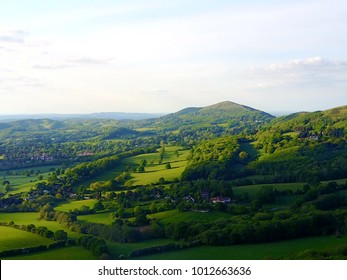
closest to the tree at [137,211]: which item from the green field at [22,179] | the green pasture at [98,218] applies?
the green pasture at [98,218]

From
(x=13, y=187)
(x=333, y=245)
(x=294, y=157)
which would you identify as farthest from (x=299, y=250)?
(x=13, y=187)

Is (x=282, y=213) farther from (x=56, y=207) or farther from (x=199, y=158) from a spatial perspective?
(x=199, y=158)

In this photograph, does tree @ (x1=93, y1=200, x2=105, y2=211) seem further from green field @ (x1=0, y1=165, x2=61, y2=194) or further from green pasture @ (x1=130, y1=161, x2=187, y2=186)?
green field @ (x1=0, y1=165, x2=61, y2=194)

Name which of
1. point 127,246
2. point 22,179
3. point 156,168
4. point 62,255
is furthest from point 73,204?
point 22,179

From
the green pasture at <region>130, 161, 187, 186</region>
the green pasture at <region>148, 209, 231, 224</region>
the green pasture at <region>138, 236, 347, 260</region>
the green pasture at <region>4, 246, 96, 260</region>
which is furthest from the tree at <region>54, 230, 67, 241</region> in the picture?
the green pasture at <region>130, 161, 187, 186</region>

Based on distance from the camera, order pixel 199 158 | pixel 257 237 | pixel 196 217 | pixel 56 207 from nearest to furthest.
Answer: pixel 257 237, pixel 196 217, pixel 56 207, pixel 199 158

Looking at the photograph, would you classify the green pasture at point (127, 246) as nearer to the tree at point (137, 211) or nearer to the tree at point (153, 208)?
the tree at point (137, 211)
